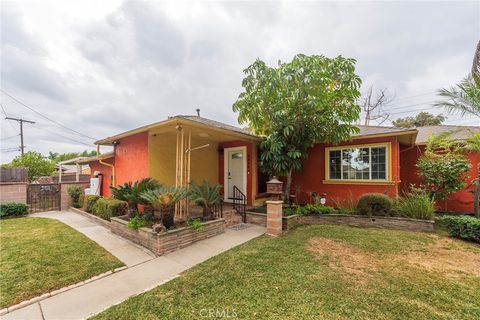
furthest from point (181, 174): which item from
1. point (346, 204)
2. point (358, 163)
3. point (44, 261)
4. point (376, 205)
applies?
point (358, 163)

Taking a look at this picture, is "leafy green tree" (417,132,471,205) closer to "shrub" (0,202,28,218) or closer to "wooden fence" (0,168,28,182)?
"shrub" (0,202,28,218)

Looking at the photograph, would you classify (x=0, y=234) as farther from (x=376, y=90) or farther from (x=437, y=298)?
(x=376, y=90)

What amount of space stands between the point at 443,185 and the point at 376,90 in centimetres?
1756

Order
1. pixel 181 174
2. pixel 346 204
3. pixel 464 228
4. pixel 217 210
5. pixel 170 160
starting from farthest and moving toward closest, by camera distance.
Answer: pixel 170 160 → pixel 346 204 → pixel 217 210 → pixel 181 174 → pixel 464 228

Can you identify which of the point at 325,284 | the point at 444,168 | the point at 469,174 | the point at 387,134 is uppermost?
the point at 387,134

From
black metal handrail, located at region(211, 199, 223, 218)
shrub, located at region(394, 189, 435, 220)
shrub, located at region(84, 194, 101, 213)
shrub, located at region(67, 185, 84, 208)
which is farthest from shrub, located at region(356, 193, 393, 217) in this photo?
shrub, located at region(67, 185, 84, 208)

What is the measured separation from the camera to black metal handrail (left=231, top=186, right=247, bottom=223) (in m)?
7.01

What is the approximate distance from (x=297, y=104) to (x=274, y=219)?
3398mm

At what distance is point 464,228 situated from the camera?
5.13m

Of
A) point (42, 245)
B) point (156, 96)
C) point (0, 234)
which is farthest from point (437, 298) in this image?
point (156, 96)

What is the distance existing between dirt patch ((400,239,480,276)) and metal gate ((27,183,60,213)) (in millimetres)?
12727

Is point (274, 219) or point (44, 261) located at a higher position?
point (274, 219)

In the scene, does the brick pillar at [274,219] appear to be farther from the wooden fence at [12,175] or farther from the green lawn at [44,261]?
the wooden fence at [12,175]

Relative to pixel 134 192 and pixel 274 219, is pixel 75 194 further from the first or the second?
pixel 274 219
